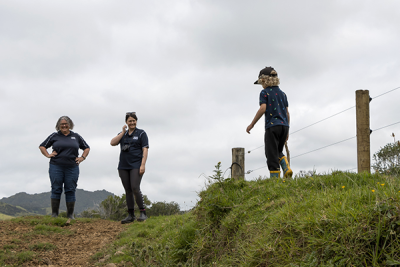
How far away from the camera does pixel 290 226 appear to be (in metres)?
2.77

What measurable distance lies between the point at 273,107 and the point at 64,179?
234 inches

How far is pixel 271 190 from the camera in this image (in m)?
4.09

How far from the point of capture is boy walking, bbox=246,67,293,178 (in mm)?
5582

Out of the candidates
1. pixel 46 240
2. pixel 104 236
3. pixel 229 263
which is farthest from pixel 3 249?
pixel 229 263

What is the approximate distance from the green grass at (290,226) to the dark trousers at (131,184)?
273 cm

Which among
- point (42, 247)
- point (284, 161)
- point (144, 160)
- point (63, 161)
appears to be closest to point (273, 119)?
point (284, 161)

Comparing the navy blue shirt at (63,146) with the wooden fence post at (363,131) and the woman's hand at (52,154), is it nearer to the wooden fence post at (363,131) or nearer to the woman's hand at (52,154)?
the woman's hand at (52,154)

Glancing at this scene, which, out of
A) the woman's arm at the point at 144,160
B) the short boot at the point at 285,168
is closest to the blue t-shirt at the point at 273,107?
the short boot at the point at 285,168

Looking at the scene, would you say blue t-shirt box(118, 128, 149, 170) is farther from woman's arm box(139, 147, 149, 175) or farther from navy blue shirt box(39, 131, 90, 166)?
navy blue shirt box(39, 131, 90, 166)

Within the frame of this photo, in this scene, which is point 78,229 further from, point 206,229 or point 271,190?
point 271,190

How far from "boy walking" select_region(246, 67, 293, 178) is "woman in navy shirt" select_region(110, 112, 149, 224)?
329 centimetres

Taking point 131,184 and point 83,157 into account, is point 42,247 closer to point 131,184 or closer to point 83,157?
point 131,184

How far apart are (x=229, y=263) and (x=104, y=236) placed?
4.51m

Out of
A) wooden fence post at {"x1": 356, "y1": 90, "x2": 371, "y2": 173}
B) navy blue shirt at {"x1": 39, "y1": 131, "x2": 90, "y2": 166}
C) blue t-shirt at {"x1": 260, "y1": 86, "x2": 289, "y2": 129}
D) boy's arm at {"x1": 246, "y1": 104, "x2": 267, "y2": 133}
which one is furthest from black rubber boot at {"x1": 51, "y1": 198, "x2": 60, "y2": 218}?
wooden fence post at {"x1": 356, "y1": 90, "x2": 371, "y2": 173}
